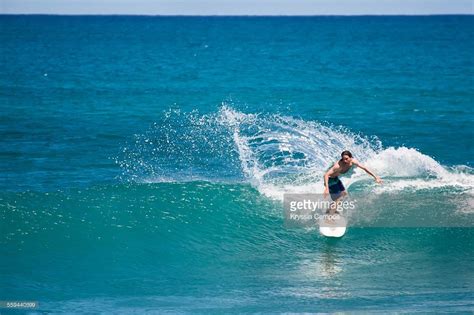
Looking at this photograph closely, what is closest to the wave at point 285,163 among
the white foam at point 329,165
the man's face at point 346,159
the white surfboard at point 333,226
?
the white foam at point 329,165

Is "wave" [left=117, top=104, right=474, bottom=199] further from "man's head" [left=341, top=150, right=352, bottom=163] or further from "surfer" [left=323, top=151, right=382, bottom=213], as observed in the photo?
"man's head" [left=341, top=150, right=352, bottom=163]

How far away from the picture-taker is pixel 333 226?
14992 mm

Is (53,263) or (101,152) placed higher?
(101,152)

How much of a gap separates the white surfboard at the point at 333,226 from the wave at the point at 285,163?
2.10 metres

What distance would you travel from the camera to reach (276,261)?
1417cm

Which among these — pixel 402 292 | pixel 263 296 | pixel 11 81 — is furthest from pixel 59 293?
pixel 11 81

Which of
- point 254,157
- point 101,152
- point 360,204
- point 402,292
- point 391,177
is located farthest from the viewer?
point 101,152

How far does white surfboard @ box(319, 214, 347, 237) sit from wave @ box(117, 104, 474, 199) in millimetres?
2097

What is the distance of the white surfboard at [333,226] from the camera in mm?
14984

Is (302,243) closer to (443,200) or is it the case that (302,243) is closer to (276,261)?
(276,261)

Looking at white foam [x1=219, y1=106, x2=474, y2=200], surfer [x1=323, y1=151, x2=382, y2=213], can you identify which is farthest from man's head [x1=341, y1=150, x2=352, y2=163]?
white foam [x1=219, y1=106, x2=474, y2=200]

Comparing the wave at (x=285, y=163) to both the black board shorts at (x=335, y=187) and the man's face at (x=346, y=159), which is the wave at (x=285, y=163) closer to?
the black board shorts at (x=335, y=187)

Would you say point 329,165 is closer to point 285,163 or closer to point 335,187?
point 285,163

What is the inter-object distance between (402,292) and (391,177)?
621 cm
